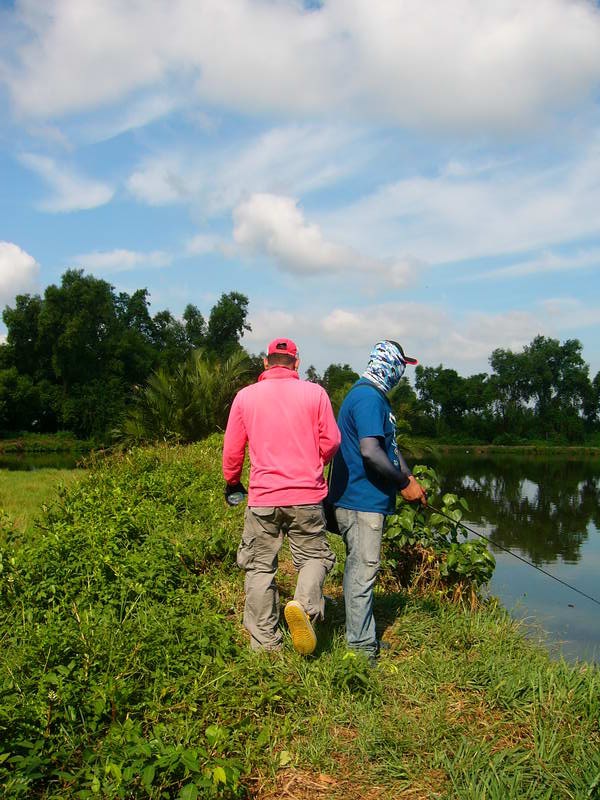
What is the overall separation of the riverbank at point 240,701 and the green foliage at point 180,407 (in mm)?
10536

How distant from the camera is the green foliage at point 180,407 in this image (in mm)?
15602

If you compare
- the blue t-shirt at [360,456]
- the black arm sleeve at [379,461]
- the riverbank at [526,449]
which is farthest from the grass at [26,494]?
the riverbank at [526,449]

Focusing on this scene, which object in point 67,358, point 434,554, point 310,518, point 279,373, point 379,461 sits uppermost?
point 67,358

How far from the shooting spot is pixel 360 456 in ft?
13.8

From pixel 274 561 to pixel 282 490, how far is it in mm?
450

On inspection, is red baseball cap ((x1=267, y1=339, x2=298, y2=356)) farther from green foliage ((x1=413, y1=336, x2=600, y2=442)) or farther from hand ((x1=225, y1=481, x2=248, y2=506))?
green foliage ((x1=413, y1=336, x2=600, y2=442))

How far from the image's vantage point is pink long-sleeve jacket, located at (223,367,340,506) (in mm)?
3992

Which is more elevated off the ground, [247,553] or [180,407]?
[180,407]

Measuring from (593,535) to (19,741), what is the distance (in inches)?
547

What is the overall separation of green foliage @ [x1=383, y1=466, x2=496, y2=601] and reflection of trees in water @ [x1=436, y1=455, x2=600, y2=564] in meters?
6.02

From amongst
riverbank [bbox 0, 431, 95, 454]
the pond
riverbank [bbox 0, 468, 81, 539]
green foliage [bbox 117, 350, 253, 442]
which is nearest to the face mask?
the pond

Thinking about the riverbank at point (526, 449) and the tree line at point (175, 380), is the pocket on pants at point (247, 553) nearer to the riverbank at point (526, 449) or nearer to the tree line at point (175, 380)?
the tree line at point (175, 380)

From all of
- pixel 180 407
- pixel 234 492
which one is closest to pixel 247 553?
pixel 234 492

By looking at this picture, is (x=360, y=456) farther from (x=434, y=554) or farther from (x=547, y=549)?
(x=547, y=549)
